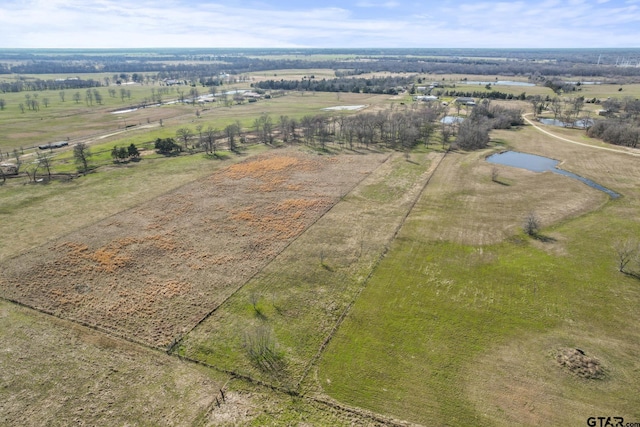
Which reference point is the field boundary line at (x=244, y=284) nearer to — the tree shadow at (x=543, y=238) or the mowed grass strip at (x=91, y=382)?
the mowed grass strip at (x=91, y=382)

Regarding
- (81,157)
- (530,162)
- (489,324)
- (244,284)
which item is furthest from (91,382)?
(530,162)

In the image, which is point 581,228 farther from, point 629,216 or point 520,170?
point 520,170

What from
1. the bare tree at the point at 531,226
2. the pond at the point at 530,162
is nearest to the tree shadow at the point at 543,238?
the bare tree at the point at 531,226

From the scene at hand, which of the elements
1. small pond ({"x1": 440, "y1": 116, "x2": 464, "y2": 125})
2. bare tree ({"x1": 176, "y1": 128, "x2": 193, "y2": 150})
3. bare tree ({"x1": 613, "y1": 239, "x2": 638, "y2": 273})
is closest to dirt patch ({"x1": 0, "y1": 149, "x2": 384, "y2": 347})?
bare tree ({"x1": 176, "y1": 128, "x2": 193, "y2": 150})

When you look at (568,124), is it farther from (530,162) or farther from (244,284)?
(244,284)

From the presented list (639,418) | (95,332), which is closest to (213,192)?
(95,332)
